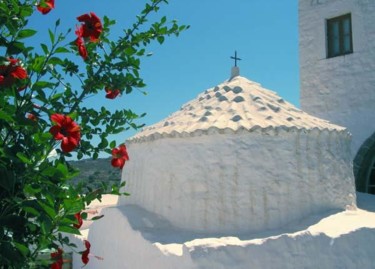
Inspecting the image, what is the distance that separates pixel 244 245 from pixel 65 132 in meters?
3.75

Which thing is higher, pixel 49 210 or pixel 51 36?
pixel 51 36

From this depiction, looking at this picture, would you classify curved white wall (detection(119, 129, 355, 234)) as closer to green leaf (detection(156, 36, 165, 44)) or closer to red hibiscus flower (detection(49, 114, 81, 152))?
green leaf (detection(156, 36, 165, 44))

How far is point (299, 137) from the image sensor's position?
6441mm

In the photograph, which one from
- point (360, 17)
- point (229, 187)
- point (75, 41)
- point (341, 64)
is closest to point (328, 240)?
point (229, 187)

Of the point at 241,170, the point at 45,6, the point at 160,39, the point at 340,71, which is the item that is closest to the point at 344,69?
the point at 340,71

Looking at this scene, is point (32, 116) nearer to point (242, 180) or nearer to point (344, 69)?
point (242, 180)

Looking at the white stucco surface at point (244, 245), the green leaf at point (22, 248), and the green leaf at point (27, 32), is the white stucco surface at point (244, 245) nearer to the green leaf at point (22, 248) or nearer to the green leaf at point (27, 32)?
the green leaf at point (22, 248)

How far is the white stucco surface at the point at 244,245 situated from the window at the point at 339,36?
539cm

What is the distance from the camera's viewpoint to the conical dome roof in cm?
642

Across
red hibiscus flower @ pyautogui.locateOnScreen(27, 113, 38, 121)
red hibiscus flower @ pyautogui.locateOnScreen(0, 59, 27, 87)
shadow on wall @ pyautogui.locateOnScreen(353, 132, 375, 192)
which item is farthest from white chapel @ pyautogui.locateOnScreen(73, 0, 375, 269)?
red hibiscus flower @ pyautogui.locateOnScreen(0, 59, 27, 87)

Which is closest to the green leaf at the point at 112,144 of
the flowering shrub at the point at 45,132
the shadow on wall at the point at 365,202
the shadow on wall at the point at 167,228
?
the flowering shrub at the point at 45,132

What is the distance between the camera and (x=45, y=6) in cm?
229

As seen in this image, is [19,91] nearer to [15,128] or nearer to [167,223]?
[15,128]

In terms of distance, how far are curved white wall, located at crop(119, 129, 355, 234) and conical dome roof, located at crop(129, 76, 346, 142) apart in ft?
0.49
